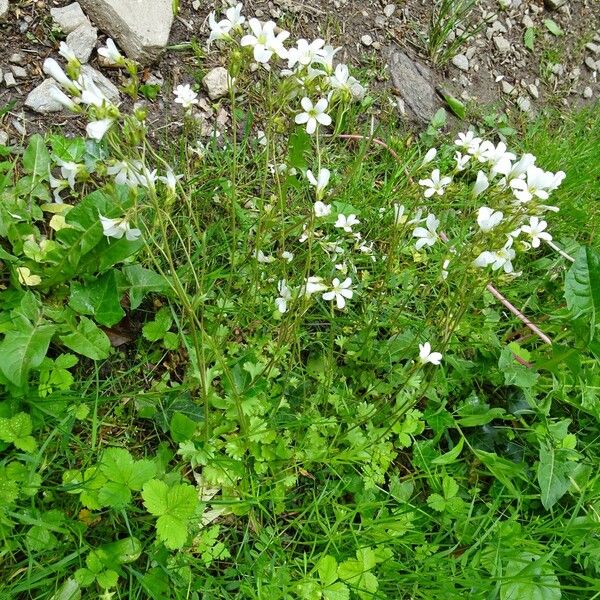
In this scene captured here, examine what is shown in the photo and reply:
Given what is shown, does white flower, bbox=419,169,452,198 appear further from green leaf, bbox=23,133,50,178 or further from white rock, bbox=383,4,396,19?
white rock, bbox=383,4,396,19

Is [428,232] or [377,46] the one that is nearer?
[428,232]

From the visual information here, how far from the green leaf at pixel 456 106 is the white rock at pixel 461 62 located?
0.88 ft

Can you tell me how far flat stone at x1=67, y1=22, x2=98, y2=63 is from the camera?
101 inches

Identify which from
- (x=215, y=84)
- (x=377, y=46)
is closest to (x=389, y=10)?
(x=377, y=46)

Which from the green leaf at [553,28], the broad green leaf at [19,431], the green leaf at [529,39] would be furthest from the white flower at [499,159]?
the green leaf at [553,28]

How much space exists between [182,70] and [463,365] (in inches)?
67.9

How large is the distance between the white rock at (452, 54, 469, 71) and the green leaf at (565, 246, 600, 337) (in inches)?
62.5

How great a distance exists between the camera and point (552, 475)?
236 cm

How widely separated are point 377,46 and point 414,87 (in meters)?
0.28

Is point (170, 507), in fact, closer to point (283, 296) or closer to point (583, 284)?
point (283, 296)

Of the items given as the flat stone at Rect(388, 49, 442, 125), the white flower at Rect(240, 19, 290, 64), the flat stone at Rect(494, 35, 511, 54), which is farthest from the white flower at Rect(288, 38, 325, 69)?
the flat stone at Rect(494, 35, 511, 54)

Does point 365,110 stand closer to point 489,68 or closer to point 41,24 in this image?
point 489,68

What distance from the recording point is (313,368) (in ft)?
7.80

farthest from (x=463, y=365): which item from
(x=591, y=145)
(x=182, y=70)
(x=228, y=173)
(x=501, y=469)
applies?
(x=182, y=70)
